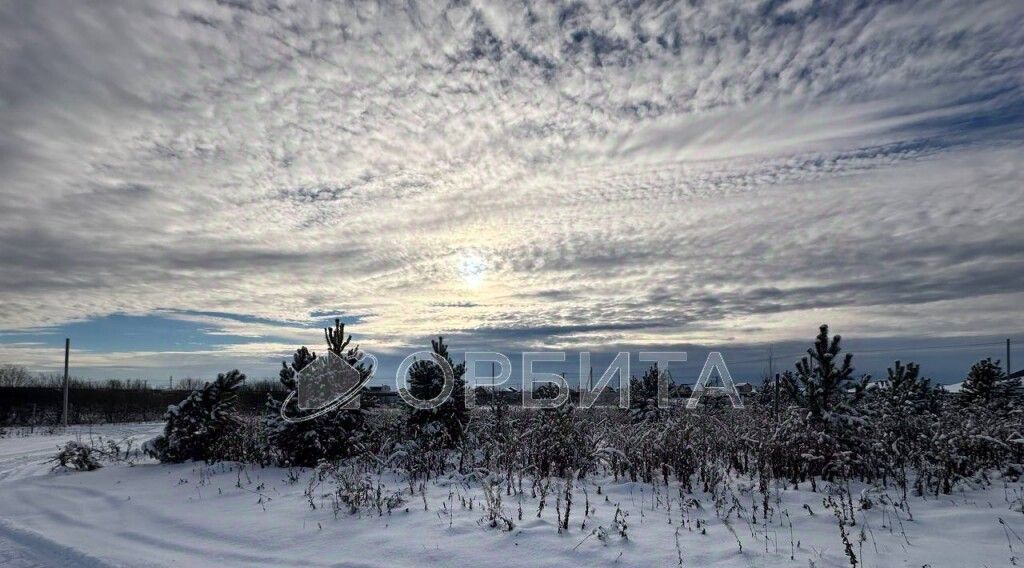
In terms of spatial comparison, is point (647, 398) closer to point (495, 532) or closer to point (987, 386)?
point (987, 386)

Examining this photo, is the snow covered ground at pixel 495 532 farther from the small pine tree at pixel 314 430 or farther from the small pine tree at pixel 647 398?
the small pine tree at pixel 647 398

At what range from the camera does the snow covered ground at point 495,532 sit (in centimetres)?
608

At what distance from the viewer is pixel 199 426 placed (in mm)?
13922

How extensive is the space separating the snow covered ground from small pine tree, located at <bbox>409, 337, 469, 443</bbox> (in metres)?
3.24

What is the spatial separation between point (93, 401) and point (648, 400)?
4831cm

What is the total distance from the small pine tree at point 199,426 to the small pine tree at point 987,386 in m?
19.5

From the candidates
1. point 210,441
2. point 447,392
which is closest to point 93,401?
point 210,441

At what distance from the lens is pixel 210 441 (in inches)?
547

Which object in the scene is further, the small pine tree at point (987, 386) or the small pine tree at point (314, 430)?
the small pine tree at point (987, 386)

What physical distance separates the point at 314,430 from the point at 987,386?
17.7 m

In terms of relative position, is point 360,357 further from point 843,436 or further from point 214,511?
point 843,436

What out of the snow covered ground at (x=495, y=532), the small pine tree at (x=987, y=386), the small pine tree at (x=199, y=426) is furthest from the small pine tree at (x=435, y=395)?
the small pine tree at (x=987, y=386)
